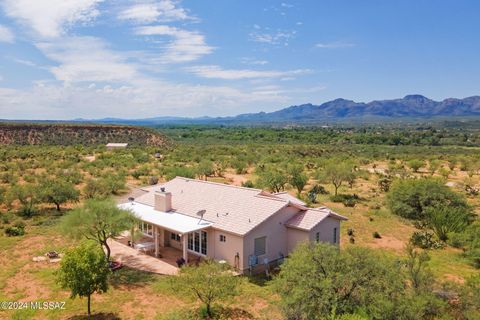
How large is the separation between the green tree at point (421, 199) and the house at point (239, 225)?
14500mm

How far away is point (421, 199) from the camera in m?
35.2

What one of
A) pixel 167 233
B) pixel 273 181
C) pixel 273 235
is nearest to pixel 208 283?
pixel 273 235

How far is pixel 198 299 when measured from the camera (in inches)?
728

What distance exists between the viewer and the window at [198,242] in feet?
77.0

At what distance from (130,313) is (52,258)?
9458mm

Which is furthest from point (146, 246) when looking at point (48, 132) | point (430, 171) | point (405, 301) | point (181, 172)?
point (48, 132)

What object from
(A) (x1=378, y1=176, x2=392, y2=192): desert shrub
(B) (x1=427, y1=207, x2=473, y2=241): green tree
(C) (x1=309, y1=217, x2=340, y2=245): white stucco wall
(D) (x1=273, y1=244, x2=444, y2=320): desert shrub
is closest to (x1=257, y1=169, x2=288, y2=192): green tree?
(A) (x1=378, y1=176, x2=392, y2=192): desert shrub

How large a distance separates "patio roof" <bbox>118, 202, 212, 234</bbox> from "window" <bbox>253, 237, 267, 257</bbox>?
9.72 ft

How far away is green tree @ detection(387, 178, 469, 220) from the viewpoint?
34594mm

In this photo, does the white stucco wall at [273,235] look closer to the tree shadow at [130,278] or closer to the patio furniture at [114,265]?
the tree shadow at [130,278]

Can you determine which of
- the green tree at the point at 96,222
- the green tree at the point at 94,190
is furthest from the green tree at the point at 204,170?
the green tree at the point at 96,222

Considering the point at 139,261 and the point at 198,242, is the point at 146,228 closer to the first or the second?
the point at 139,261

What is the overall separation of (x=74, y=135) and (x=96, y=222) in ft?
322

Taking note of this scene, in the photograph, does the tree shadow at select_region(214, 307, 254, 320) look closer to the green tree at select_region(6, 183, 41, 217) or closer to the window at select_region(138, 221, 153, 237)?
the window at select_region(138, 221, 153, 237)
